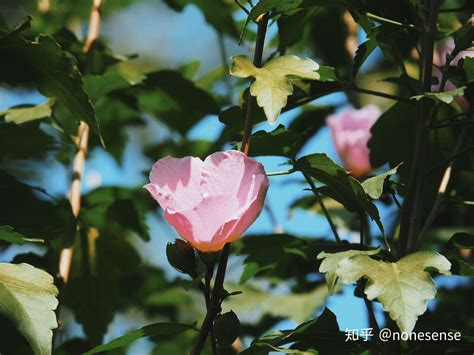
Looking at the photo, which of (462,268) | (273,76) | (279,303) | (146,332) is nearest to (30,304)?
(146,332)

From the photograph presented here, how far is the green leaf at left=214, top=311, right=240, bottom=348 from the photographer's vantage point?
92 centimetres

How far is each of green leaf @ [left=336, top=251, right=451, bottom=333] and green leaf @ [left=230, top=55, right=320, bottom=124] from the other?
18 cm

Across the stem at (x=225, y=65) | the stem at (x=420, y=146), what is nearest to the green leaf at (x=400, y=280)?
the stem at (x=420, y=146)

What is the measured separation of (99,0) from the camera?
5.48 feet

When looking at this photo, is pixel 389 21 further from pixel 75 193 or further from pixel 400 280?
pixel 75 193

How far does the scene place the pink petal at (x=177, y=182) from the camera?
96cm

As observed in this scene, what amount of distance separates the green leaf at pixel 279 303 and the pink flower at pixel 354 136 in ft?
0.87

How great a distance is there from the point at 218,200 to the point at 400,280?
0.21 meters

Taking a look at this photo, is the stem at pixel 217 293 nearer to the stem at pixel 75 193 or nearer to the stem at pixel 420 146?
the stem at pixel 420 146

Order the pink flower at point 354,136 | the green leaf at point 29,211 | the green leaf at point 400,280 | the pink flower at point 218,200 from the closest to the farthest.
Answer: the green leaf at point 400,280 < the pink flower at point 218,200 < the green leaf at point 29,211 < the pink flower at point 354,136

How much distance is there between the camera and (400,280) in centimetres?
87

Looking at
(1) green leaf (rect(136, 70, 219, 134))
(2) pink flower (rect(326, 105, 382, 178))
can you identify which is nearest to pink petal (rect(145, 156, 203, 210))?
(1) green leaf (rect(136, 70, 219, 134))

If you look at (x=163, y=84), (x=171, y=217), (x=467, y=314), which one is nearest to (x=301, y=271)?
(x=467, y=314)

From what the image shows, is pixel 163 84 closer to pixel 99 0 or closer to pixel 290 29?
pixel 99 0
